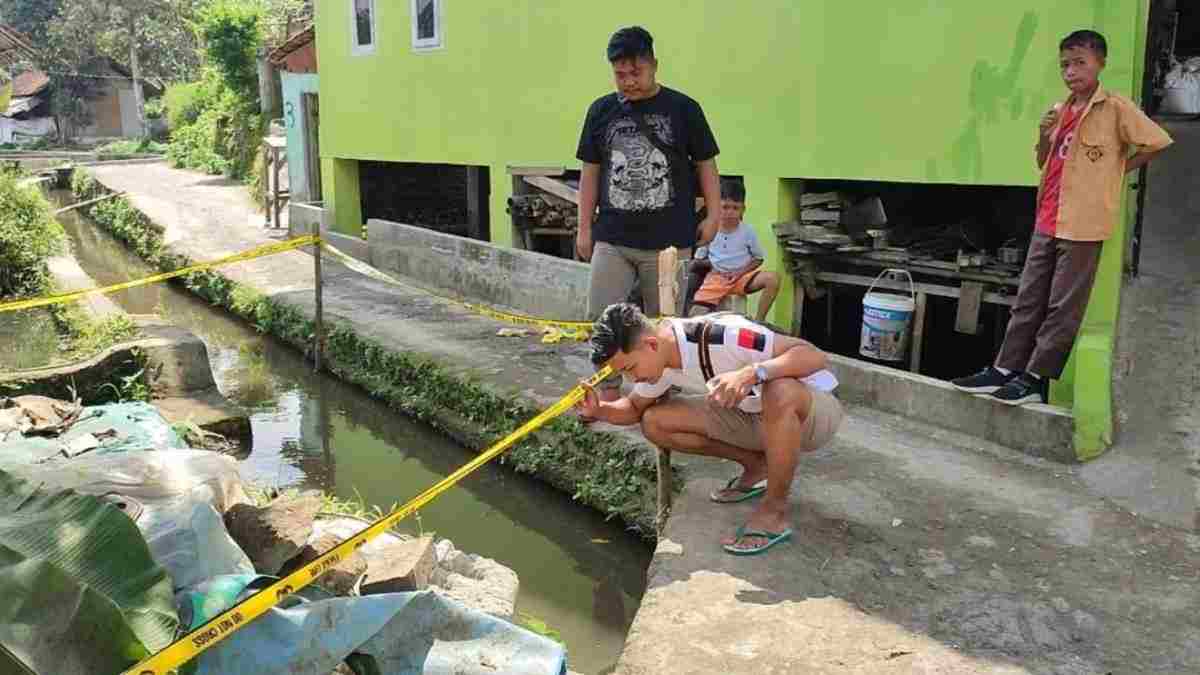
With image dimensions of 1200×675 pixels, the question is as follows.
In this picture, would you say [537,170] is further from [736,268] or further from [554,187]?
[736,268]

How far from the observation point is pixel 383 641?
9.81 feet

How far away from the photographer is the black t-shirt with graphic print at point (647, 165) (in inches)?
197

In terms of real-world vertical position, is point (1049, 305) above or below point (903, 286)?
above

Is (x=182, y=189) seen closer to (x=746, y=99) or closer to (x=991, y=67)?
(x=746, y=99)

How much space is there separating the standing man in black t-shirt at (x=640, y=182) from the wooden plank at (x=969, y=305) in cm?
223

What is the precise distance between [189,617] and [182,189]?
21.7 metres

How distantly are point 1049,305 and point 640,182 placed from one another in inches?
87.1

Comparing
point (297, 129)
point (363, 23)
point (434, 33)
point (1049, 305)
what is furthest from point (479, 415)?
point (297, 129)

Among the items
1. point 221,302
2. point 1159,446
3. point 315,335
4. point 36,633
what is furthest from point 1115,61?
point 221,302

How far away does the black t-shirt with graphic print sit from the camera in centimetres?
501

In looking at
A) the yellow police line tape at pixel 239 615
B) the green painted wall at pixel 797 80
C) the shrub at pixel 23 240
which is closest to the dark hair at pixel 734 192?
the green painted wall at pixel 797 80

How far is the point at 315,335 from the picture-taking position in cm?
935

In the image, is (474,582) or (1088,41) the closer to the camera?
(474,582)

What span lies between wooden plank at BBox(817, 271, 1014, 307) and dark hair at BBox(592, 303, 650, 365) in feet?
11.1
